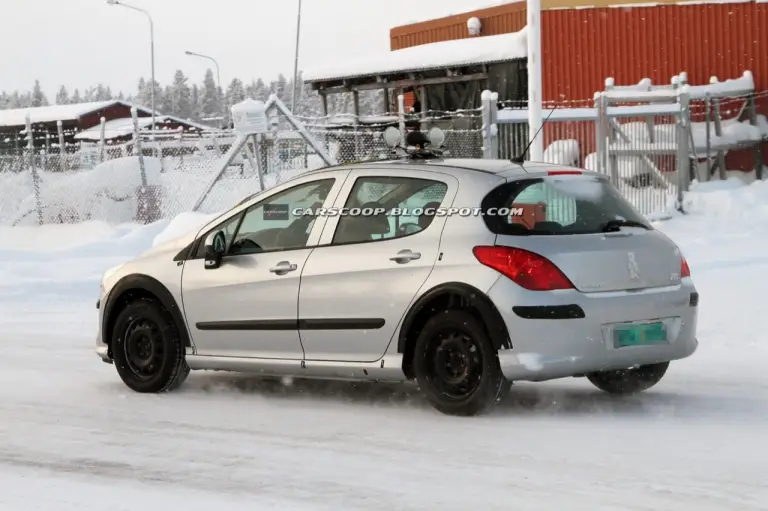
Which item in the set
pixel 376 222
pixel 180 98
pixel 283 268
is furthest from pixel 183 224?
pixel 180 98

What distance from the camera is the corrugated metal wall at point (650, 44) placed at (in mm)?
27078

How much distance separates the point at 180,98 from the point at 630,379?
527ft

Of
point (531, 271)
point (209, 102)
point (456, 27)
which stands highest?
point (209, 102)

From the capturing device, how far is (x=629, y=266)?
7207 mm

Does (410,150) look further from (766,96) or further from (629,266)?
(766,96)

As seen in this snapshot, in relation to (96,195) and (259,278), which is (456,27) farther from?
(259,278)

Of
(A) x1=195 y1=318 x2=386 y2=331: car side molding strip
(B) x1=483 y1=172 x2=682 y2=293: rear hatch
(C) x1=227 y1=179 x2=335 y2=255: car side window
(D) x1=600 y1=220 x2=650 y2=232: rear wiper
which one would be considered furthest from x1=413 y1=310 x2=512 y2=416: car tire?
(C) x1=227 y1=179 x2=335 y2=255: car side window

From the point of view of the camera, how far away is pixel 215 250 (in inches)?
329

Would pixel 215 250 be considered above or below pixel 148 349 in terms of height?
above

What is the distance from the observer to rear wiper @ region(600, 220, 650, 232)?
291 inches

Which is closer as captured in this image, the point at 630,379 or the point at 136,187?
the point at 630,379

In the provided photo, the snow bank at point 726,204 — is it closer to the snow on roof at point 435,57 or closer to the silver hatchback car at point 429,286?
the snow on roof at point 435,57

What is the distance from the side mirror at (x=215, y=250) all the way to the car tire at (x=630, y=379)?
2538 mm

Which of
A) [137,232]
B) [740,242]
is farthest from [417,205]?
[137,232]
